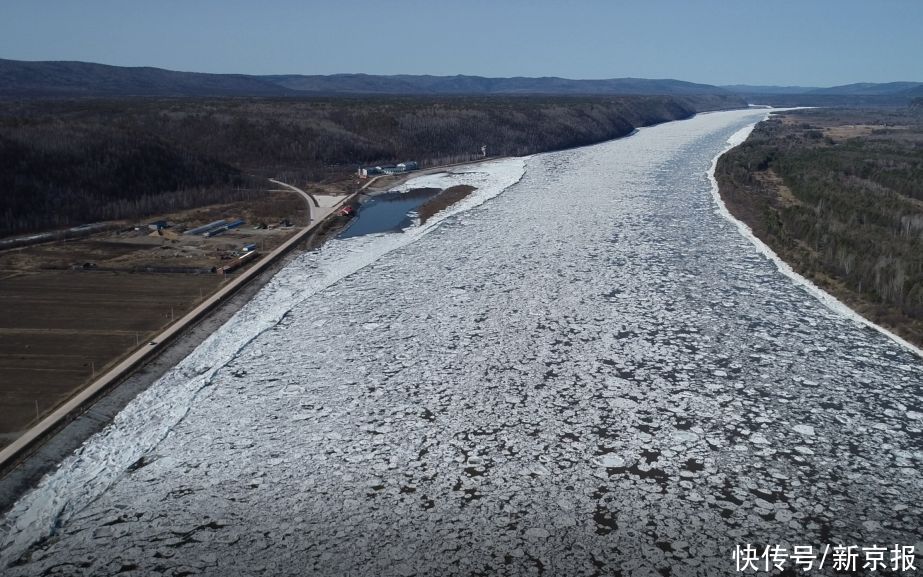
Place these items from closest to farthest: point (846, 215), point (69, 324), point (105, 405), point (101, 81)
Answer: point (105, 405), point (69, 324), point (846, 215), point (101, 81)


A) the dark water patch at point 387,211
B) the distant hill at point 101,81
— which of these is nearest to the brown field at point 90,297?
the dark water patch at point 387,211

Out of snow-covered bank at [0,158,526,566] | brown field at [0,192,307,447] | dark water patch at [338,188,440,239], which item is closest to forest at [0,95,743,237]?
brown field at [0,192,307,447]

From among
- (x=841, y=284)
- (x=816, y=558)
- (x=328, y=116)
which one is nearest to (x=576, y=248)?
(x=841, y=284)

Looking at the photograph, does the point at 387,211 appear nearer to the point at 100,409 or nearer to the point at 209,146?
A: the point at 209,146

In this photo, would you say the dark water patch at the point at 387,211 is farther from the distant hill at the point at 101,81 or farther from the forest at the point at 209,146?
the distant hill at the point at 101,81

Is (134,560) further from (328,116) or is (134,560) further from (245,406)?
(328,116)

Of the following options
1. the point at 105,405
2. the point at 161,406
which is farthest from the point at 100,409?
the point at 161,406
